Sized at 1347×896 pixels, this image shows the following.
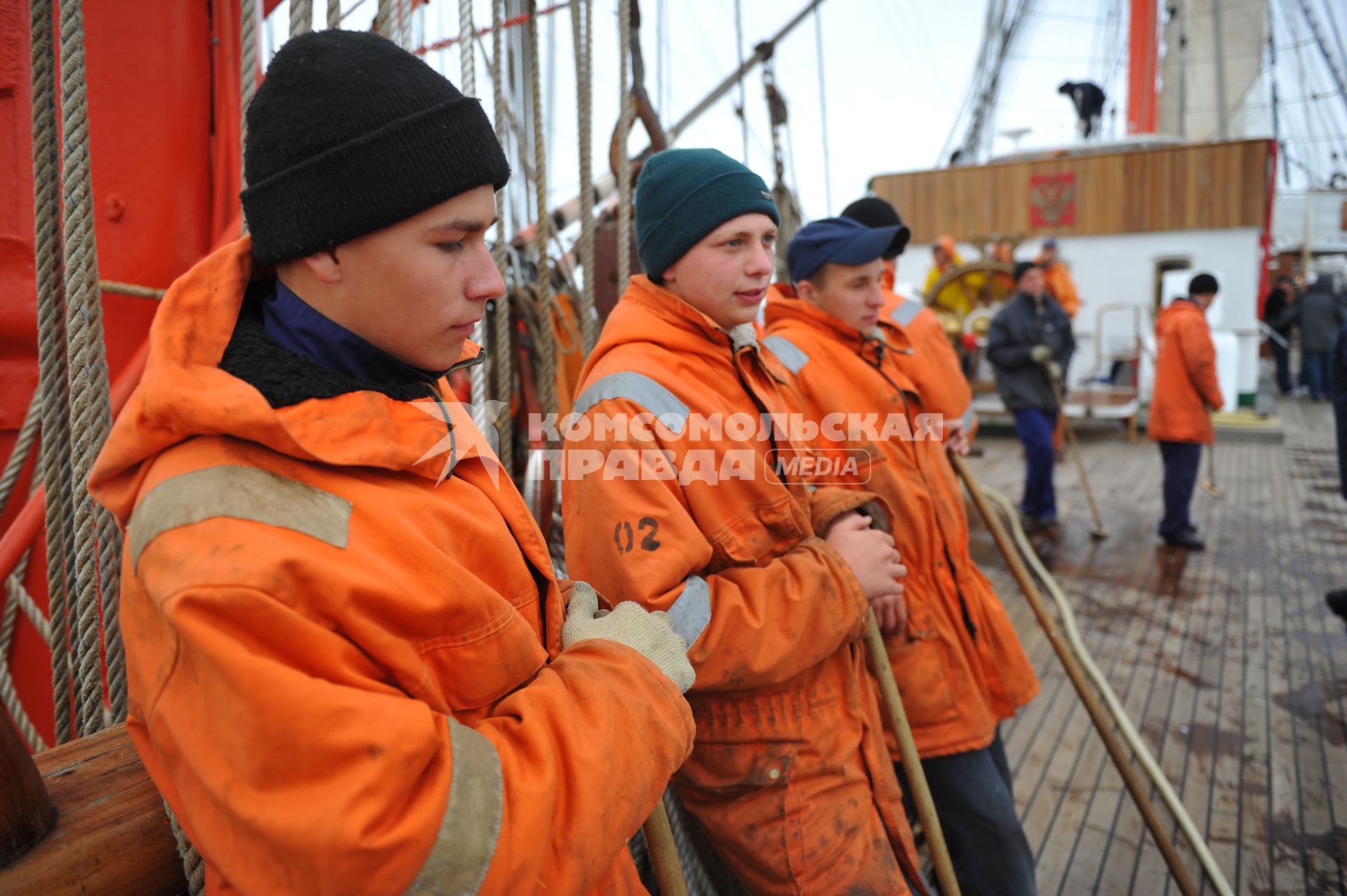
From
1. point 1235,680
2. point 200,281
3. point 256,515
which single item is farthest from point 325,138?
point 1235,680

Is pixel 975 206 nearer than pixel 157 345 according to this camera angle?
No

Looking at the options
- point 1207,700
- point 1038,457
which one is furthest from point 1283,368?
point 1207,700

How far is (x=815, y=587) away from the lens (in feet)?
4.85

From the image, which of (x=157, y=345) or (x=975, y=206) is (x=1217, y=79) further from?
(x=157, y=345)

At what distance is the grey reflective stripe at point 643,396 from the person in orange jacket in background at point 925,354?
4.01 ft

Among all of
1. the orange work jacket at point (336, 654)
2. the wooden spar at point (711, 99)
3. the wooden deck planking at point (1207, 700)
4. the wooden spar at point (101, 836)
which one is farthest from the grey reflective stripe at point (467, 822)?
the wooden spar at point (711, 99)

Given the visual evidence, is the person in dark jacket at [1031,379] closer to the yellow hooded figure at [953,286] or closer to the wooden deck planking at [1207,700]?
the wooden deck planking at [1207,700]

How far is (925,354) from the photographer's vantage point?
3.00 metres

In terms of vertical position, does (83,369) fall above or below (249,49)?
below

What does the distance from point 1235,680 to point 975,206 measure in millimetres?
12310

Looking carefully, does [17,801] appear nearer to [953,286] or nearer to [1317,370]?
[953,286]

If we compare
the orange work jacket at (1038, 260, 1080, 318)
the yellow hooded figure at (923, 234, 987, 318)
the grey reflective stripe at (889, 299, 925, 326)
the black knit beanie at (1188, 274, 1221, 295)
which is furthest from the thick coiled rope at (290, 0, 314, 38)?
the yellow hooded figure at (923, 234, 987, 318)

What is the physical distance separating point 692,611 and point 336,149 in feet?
2.76

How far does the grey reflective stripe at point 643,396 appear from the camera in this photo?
1.50 metres
